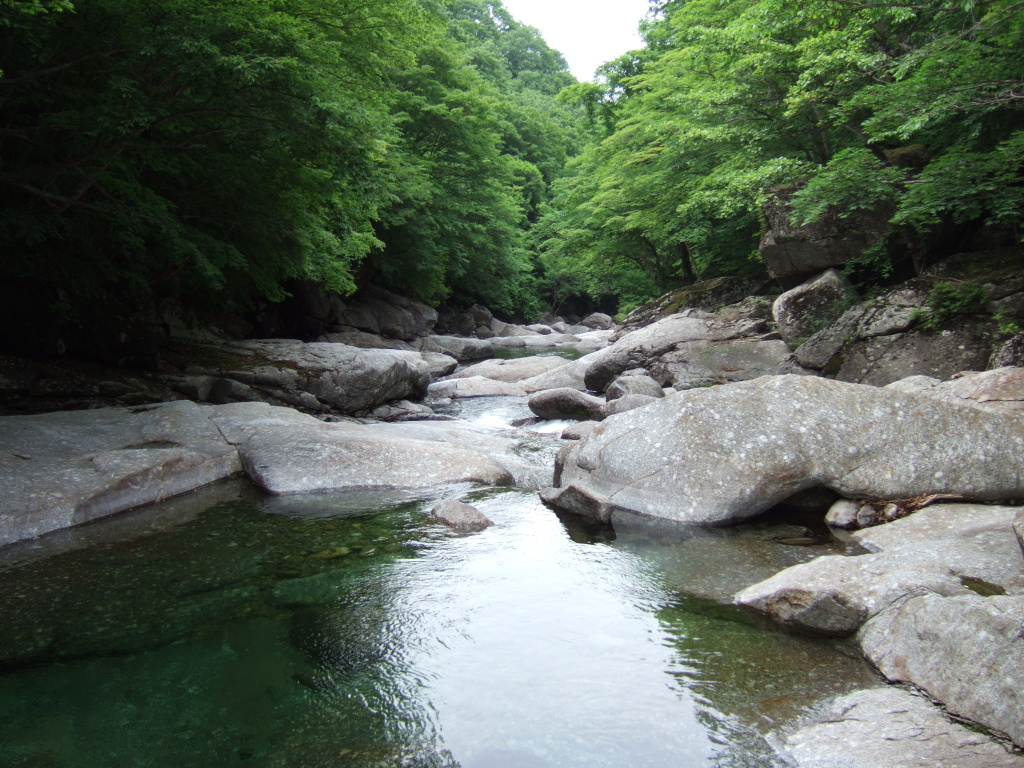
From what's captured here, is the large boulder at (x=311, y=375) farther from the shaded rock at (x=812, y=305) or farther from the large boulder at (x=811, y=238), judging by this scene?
the large boulder at (x=811, y=238)

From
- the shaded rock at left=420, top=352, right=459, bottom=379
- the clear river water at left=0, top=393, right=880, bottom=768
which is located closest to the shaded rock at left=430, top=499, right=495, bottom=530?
the clear river water at left=0, top=393, right=880, bottom=768

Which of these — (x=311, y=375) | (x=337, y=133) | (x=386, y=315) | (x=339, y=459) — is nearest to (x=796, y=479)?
(x=339, y=459)

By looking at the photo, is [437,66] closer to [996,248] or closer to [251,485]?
[996,248]

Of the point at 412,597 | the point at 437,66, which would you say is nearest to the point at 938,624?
the point at 412,597

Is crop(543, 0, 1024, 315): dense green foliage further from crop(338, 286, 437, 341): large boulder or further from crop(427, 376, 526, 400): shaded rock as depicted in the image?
crop(338, 286, 437, 341): large boulder

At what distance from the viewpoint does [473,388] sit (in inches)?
623

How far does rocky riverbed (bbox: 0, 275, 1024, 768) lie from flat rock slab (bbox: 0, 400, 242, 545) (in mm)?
18

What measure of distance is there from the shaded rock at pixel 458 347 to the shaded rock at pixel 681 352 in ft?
33.4

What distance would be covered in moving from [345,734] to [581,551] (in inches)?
105

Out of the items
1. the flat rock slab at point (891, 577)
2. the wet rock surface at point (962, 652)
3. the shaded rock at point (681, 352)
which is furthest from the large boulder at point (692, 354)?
the wet rock surface at point (962, 652)

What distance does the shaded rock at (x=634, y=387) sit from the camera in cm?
1116

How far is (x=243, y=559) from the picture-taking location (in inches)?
190

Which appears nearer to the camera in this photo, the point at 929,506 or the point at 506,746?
the point at 506,746

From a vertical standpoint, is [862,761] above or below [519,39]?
below
